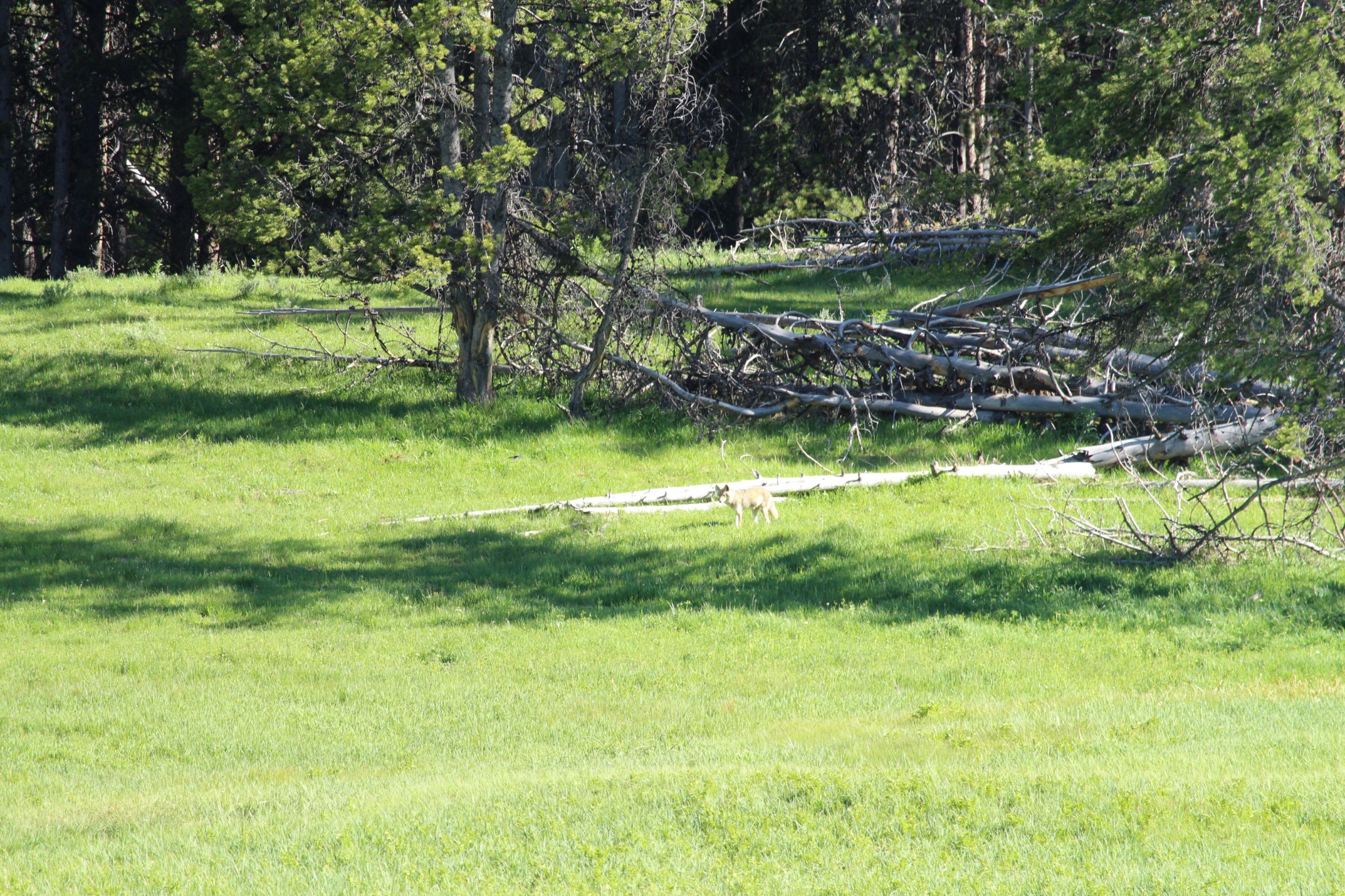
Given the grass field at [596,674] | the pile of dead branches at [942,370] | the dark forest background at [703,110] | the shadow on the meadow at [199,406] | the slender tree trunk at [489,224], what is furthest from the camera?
the shadow on the meadow at [199,406]

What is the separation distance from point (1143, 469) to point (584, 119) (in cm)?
1000

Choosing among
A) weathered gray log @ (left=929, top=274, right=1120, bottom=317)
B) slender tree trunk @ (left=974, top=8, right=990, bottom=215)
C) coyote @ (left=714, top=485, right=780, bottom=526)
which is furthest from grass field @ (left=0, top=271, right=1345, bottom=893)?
slender tree trunk @ (left=974, top=8, right=990, bottom=215)

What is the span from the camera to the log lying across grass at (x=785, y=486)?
46.8ft

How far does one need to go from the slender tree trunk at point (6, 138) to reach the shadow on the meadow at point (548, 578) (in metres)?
21.5

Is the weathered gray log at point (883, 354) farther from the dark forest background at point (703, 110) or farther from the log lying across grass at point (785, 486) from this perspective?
the log lying across grass at point (785, 486)

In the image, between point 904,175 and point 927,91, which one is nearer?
point 904,175

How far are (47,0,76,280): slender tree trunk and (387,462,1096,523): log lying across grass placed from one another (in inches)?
790

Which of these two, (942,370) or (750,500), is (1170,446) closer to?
(942,370)

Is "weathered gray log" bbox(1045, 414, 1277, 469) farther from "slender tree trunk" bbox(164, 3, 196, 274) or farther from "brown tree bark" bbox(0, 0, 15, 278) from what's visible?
"brown tree bark" bbox(0, 0, 15, 278)

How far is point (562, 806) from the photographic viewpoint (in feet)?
19.4

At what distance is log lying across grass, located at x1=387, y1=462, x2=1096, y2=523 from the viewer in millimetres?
14262

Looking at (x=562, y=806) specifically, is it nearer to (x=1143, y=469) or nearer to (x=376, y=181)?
(x=1143, y=469)

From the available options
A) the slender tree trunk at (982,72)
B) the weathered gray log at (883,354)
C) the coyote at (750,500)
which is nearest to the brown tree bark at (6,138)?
the weathered gray log at (883,354)

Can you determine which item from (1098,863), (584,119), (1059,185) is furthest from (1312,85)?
(584,119)
